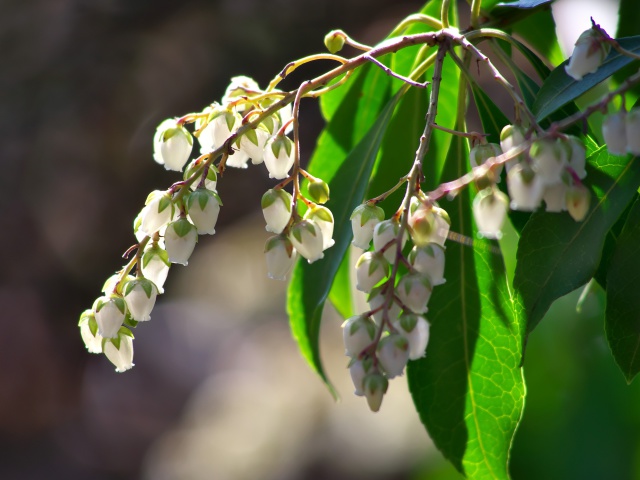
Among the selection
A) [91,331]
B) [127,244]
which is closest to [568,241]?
[91,331]

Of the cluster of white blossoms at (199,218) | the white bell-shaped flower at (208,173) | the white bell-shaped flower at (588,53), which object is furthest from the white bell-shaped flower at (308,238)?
the white bell-shaped flower at (588,53)

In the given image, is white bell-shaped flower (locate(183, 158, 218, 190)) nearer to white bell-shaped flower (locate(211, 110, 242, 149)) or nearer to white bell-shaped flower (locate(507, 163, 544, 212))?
white bell-shaped flower (locate(211, 110, 242, 149))

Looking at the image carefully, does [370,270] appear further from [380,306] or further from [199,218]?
[199,218]

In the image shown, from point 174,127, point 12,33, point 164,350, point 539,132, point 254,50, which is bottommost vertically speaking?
point 539,132

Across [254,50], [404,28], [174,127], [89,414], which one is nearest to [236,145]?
[174,127]

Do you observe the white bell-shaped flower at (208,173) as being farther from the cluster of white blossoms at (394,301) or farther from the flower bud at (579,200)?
the flower bud at (579,200)

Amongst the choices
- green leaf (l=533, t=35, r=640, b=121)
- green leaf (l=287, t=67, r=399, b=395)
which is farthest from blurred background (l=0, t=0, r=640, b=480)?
green leaf (l=533, t=35, r=640, b=121)

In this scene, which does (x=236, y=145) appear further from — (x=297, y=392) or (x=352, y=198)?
(x=297, y=392)
